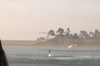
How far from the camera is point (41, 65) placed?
4447 centimetres

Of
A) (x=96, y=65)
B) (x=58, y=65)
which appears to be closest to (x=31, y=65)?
(x=58, y=65)

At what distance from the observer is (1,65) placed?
6.88 feet

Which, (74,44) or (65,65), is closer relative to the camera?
(65,65)

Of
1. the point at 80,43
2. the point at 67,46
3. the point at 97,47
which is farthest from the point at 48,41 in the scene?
the point at 97,47

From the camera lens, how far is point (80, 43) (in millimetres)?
199500

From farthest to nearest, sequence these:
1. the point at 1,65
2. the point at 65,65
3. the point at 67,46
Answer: the point at 67,46
the point at 65,65
the point at 1,65

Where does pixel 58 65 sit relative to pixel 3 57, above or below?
below

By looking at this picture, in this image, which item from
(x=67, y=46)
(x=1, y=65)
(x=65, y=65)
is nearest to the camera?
(x=1, y=65)

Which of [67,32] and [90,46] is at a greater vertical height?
[67,32]

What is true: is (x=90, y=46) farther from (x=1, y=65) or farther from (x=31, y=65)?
(x=1, y=65)

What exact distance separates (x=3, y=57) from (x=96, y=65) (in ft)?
151

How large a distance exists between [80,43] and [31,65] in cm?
15859

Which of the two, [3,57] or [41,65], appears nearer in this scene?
[3,57]

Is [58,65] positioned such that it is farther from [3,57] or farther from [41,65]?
[3,57]
